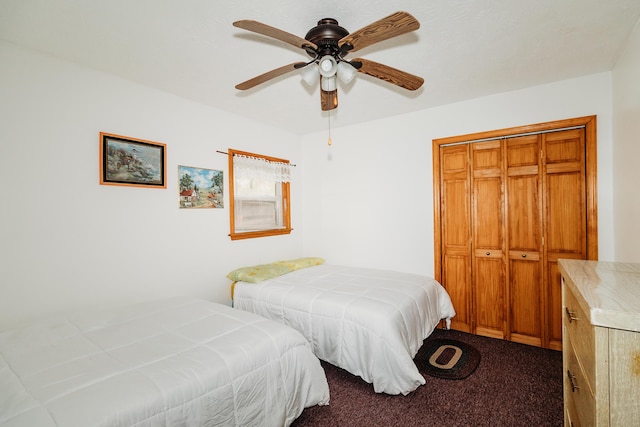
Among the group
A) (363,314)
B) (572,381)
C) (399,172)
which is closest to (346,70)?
(363,314)

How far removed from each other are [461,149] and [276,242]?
8.53 ft

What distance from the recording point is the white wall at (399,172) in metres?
2.61

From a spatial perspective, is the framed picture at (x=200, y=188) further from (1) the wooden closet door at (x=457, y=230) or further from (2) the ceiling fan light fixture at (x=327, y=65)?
(1) the wooden closet door at (x=457, y=230)

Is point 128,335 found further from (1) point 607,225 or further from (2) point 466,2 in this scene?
(1) point 607,225

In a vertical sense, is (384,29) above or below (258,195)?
above

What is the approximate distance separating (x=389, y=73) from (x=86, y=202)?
99.3 inches

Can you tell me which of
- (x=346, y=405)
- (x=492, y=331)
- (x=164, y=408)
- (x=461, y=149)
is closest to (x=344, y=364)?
(x=346, y=405)

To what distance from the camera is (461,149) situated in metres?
3.25

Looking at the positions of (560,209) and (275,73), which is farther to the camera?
(560,209)

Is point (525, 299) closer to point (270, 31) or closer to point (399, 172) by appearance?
point (399, 172)

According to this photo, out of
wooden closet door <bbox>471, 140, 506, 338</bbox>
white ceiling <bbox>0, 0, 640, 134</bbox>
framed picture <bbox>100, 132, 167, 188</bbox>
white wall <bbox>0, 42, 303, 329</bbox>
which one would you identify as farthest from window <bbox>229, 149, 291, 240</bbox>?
wooden closet door <bbox>471, 140, 506, 338</bbox>

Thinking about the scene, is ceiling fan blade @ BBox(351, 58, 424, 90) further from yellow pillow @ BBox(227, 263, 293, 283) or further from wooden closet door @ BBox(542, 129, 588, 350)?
yellow pillow @ BBox(227, 263, 293, 283)

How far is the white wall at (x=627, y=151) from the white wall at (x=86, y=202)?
3594mm

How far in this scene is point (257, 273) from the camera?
3.12m
